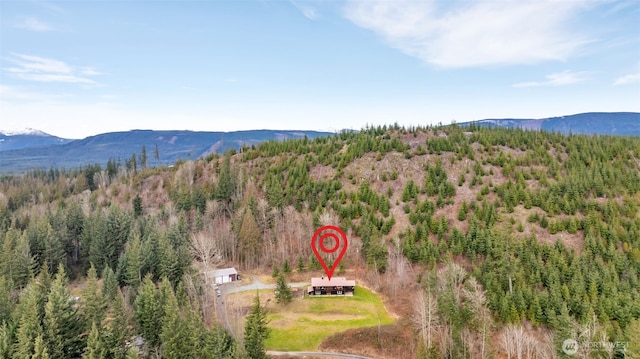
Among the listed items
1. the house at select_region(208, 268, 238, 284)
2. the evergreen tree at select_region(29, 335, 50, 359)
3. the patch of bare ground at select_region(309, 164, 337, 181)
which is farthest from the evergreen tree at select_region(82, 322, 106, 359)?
the patch of bare ground at select_region(309, 164, 337, 181)

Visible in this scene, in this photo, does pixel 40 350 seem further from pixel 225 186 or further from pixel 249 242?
pixel 225 186

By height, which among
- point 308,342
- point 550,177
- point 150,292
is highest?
point 550,177

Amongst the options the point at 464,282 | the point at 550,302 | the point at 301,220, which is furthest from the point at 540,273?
the point at 301,220

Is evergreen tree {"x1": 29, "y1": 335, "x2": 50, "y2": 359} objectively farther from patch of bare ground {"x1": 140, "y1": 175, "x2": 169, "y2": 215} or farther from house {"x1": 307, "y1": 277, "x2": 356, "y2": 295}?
patch of bare ground {"x1": 140, "y1": 175, "x2": 169, "y2": 215}

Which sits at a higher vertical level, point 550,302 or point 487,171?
point 487,171

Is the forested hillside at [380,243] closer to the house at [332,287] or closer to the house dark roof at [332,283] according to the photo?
the house at [332,287]

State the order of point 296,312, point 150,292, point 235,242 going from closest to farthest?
point 150,292
point 296,312
point 235,242

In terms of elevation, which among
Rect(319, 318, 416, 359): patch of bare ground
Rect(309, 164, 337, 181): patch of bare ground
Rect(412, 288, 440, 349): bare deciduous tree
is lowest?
Rect(319, 318, 416, 359): patch of bare ground

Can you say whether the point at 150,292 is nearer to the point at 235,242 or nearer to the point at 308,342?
the point at 308,342
